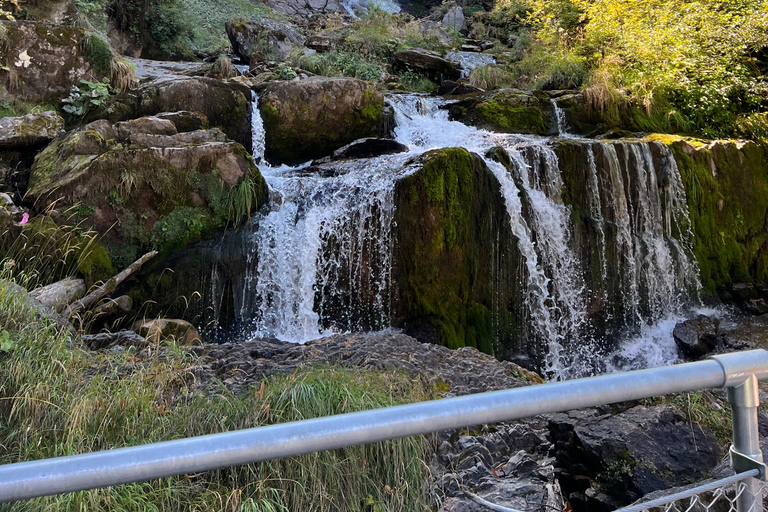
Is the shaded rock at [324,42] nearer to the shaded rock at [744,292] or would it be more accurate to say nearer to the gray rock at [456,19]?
the gray rock at [456,19]

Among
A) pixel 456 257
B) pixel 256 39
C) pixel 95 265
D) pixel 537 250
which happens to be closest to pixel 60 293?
pixel 95 265

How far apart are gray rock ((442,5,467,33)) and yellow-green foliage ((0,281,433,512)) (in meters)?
18.7

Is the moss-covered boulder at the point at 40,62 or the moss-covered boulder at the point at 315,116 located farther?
the moss-covered boulder at the point at 315,116

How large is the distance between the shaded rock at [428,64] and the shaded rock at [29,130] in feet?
28.4

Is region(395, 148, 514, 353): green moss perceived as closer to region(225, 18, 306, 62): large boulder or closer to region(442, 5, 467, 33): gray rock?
region(225, 18, 306, 62): large boulder

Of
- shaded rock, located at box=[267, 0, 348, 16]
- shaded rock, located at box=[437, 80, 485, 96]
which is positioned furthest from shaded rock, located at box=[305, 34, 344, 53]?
shaded rock, located at box=[267, 0, 348, 16]

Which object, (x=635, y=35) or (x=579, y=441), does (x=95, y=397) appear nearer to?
(x=579, y=441)

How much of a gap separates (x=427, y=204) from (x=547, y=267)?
1.87 metres

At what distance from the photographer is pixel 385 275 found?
243 inches

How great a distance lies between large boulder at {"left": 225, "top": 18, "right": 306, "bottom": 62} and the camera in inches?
527

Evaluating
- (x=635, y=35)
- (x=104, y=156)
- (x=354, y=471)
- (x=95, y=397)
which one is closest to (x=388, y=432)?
(x=354, y=471)

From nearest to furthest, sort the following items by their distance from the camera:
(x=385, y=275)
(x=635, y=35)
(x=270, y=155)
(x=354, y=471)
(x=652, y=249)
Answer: (x=354, y=471), (x=385, y=275), (x=652, y=249), (x=270, y=155), (x=635, y=35)

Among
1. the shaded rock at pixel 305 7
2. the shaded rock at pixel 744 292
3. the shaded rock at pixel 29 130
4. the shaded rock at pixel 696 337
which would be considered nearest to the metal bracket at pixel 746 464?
the shaded rock at pixel 696 337

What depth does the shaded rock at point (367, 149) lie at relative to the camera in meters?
8.00
